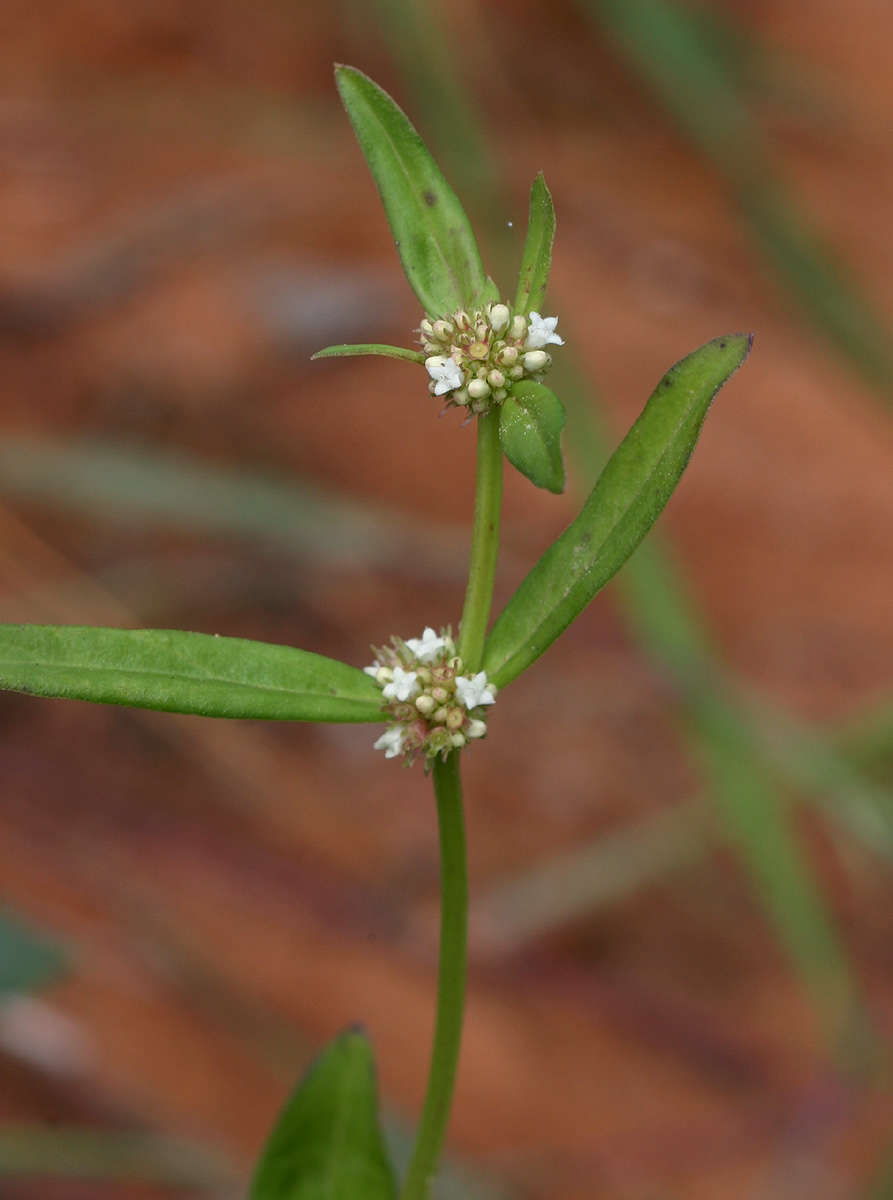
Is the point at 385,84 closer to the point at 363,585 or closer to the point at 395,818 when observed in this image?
the point at 363,585

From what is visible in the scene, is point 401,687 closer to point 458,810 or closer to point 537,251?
point 458,810

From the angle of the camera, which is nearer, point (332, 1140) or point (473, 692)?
point (473, 692)

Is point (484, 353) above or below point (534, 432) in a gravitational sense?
above

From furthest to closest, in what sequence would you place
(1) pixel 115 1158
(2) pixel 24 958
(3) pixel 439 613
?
(3) pixel 439 613 < (1) pixel 115 1158 < (2) pixel 24 958

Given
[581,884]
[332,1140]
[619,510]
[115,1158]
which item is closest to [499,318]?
[619,510]

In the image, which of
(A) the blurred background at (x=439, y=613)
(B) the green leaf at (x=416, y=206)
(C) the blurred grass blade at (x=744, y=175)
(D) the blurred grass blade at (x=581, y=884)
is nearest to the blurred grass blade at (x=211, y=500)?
(A) the blurred background at (x=439, y=613)

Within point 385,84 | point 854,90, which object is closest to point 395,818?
point 385,84

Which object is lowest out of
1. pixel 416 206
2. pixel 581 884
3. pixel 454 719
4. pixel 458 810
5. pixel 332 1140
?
pixel 332 1140
